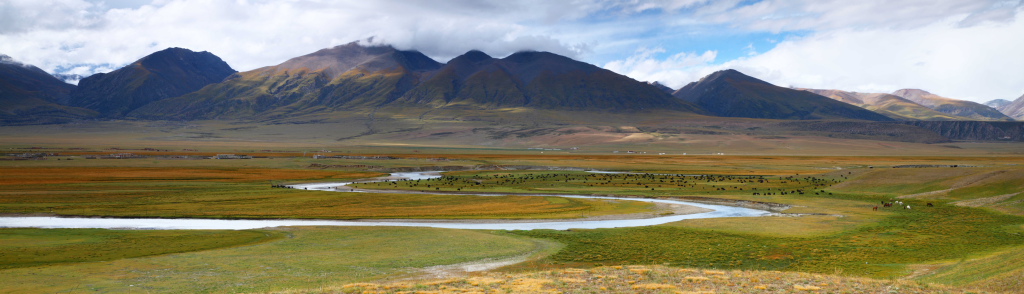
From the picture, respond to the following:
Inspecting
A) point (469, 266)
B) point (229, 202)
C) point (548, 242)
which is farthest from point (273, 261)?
point (229, 202)

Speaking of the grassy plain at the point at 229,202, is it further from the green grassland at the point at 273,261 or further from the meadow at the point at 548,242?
the green grassland at the point at 273,261

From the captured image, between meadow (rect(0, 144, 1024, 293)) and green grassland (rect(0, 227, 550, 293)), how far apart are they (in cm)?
13

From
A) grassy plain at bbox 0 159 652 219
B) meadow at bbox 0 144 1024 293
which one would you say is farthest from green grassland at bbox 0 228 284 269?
grassy plain at bbox 0 159 652 219

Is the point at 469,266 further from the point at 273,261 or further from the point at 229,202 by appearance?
the point at 229,202

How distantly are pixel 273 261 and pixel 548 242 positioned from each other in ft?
51.0

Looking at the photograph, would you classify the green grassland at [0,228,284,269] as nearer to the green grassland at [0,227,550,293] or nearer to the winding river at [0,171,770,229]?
the green grassland at [0,227,550,293]

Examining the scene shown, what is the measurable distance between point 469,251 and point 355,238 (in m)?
9.17

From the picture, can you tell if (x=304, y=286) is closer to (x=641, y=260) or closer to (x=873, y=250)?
(x=641, y=260)

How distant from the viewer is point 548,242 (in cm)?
3894

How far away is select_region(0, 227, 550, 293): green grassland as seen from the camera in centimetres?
2578

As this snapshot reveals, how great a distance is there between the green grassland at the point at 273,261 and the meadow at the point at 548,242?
0.13 m

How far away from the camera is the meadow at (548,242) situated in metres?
25.4

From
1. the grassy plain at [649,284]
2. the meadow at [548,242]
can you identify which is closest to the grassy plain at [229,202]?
the meadow at [548,242]

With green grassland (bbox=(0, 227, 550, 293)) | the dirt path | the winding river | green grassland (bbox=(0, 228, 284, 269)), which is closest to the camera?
green grassland (bbox=(0, 227, 550, 293))
